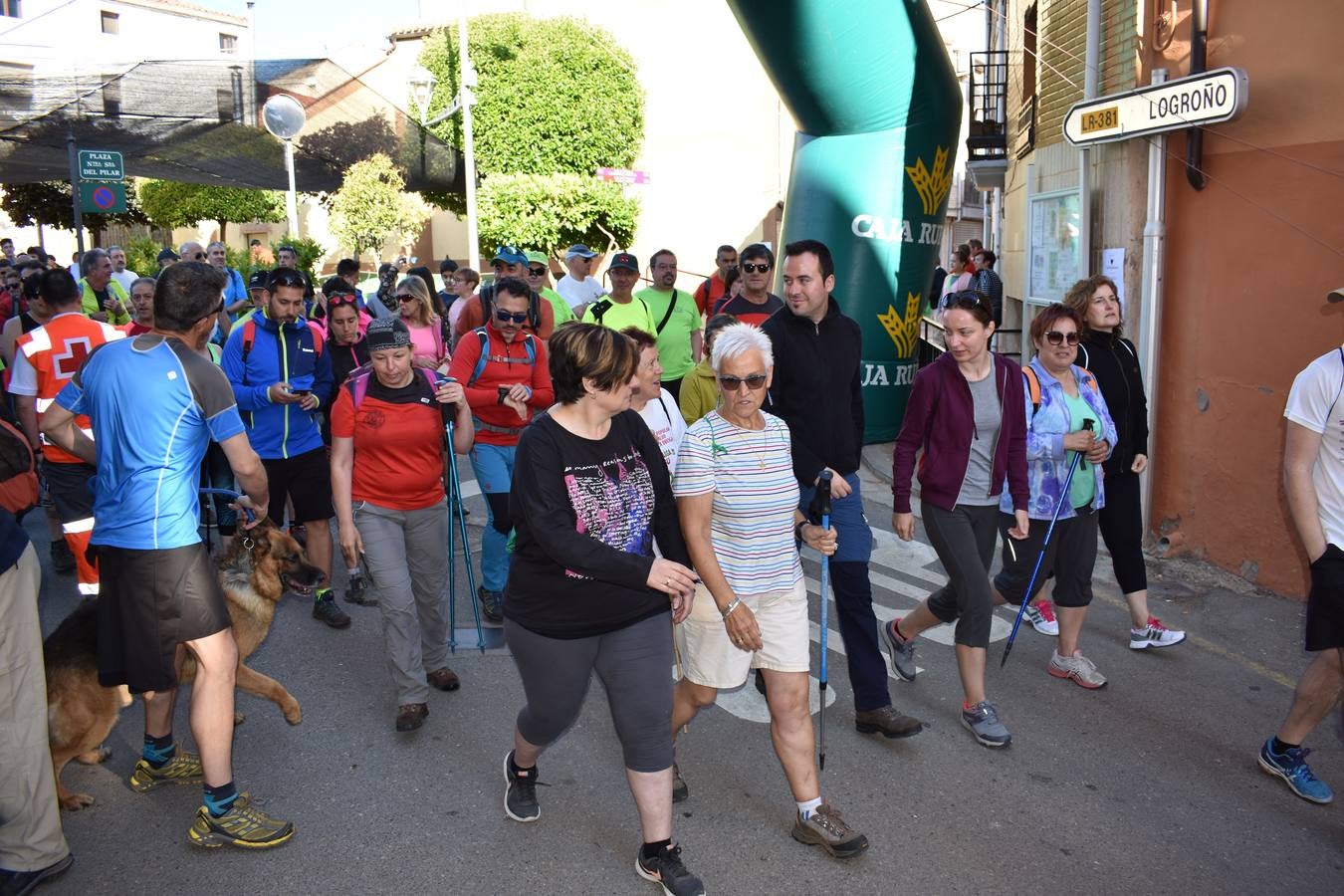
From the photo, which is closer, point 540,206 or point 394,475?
point 394,475

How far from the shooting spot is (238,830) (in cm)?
389

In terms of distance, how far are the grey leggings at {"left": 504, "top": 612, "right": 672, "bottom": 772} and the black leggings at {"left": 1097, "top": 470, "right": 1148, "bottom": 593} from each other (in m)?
2.91

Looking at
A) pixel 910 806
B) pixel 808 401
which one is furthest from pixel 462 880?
pixel 808 401

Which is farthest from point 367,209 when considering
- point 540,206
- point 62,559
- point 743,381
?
point 743,381

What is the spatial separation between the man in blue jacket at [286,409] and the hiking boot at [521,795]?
2.59 metres

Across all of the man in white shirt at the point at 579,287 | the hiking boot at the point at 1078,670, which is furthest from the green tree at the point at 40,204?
the hiking boot at the point at 1078,670

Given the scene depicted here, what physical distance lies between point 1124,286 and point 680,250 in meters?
26.5

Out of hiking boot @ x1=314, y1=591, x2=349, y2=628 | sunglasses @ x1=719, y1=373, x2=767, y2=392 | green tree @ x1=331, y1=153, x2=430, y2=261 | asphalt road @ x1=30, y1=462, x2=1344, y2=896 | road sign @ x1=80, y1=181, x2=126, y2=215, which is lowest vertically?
asphalt road @ x1=30, y1=462, x2=1344, y2=896

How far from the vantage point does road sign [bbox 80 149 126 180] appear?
1434 centimetres

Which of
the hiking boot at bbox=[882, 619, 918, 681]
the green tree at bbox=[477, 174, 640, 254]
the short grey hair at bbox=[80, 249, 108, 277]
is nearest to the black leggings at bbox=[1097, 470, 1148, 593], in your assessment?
the hiking boot at bbox=[882, 619, 918, 681]

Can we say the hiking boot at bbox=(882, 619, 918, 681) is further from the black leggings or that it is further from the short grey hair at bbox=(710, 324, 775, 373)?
the short grey hair at bbox=(710, 324, 775, 373)

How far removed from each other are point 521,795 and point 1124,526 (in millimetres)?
3298

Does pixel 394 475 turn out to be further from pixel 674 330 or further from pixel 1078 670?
pixel 674 330

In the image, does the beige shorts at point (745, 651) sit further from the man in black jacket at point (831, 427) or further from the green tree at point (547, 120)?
the green tree at point (547, 120)
